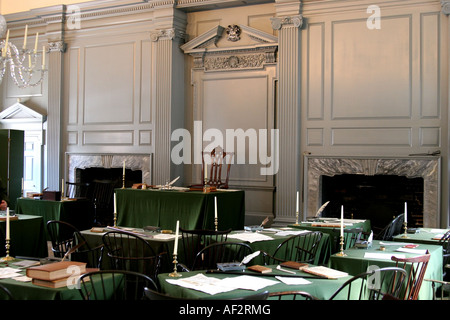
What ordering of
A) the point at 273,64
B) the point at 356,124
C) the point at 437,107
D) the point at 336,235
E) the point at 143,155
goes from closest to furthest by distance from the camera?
the point at 336,235
the point at 437,107
the point at 356,124
the point at 273,64
the point at 143,155

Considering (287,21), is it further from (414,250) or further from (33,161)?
(33,161)

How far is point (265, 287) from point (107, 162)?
8301mm

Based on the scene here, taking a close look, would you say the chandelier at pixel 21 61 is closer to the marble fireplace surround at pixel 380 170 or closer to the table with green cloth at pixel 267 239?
the table with green cloth at pixel 267 239

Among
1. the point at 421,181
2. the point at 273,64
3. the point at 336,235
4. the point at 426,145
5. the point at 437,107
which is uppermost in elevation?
the point at 273,64

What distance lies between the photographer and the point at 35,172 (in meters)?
12.0

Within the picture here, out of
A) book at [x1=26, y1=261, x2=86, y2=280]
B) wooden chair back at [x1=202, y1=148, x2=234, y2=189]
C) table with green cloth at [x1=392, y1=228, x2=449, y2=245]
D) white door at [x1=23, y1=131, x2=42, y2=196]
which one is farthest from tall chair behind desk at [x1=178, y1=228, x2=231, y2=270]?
white door at [x1=23, y1=131, x2=42, y2=196]

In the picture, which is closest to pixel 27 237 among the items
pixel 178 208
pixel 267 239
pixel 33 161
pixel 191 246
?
pixel 178 208

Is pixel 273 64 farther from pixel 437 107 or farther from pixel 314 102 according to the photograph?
pixel 437 107

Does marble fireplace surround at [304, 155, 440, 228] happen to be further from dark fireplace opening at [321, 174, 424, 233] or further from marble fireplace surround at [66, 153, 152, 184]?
marble fireplace surround at [66, 153, 152, 184]

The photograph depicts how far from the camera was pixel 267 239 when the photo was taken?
17.4ft

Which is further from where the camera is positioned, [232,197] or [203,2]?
[203,2]

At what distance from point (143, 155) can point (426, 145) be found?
17.8ft

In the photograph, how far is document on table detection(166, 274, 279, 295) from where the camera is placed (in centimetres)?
325

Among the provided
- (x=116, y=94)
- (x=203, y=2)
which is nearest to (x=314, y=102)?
(x=203, y=2)
